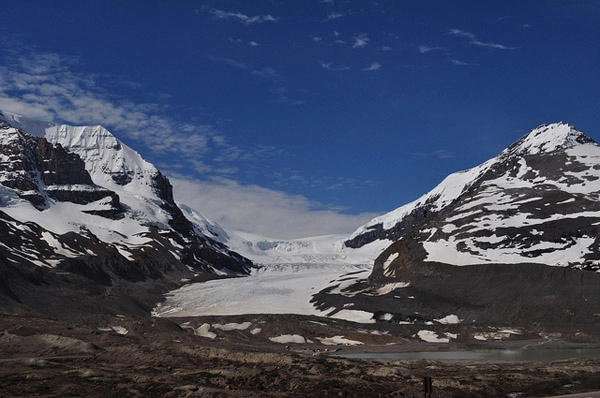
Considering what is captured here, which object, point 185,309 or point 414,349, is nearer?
point 414,349

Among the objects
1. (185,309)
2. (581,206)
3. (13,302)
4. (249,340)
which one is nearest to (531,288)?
(581,206)

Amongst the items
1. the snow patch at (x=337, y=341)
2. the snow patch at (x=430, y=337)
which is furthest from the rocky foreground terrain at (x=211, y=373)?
the snow patch at (x=430, y=337)

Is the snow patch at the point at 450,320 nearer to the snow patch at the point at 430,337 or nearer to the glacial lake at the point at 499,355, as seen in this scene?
the snow patch at the point at 430,337

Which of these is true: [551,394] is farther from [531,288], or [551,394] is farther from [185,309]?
[185,309]

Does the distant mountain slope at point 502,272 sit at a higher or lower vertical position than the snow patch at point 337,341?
higher

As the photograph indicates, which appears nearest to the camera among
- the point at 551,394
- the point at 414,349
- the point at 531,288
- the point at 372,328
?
the point at 551,394

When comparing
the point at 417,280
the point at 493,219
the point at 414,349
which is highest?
the point at 493,219

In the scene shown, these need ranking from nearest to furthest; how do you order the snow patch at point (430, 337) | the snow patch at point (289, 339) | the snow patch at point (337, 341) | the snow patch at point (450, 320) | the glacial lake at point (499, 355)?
the glacial lake at point (499, 355)
the snow patch at point (337, 341)
the snow patch at point (289, 339)
the snow patch at point (430, 337)
the snow patch at point (450, 320)

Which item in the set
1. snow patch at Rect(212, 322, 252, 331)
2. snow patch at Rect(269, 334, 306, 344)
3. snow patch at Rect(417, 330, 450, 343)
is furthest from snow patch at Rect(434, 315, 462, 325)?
snow patch at Rect(212, 322, 252, 331)

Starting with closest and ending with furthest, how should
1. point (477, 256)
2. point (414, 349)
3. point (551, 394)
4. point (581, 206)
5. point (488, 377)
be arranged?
point (551, 394) < point (488, 377) < point (414, 349) < point (477, 256) < point (581, 206)
